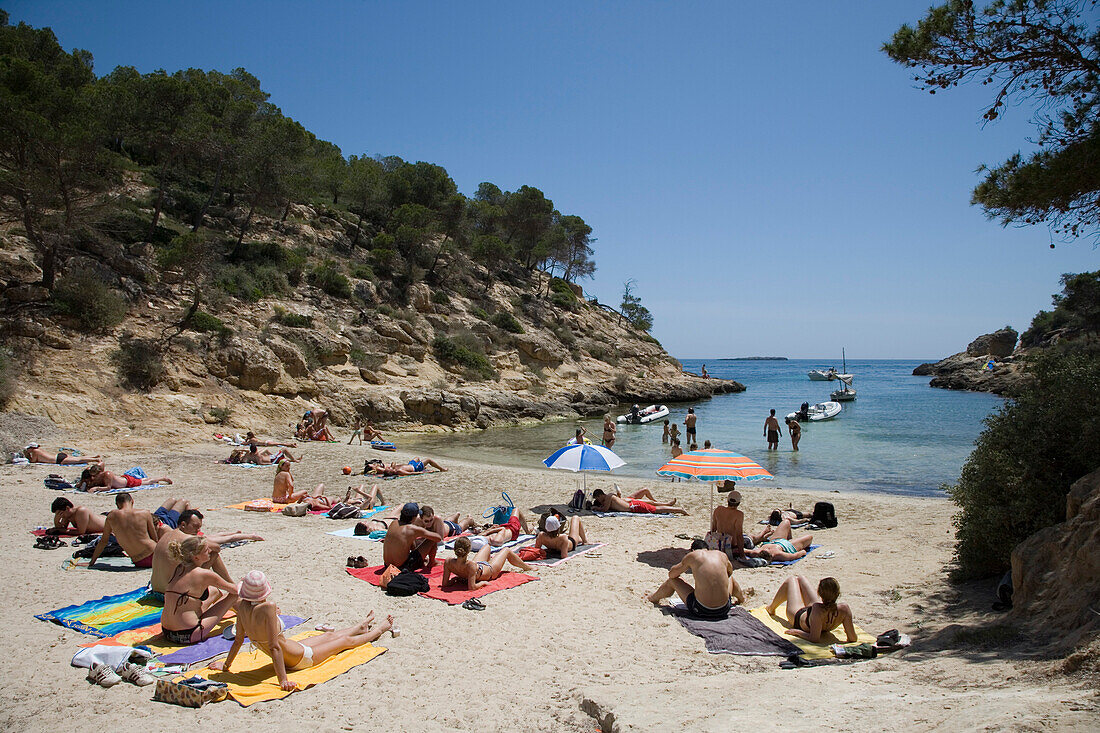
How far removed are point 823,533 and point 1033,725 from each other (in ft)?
24.3

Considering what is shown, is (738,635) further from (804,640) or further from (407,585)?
(407,585)

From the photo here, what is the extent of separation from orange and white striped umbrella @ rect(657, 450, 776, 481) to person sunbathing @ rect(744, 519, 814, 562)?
88cm

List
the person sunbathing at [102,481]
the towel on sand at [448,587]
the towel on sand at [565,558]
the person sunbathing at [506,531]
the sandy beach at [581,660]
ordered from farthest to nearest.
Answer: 1. the person sunbathing at [102,481]
2. the person sunbathing at [506,531]
3. the towel on sand at [565,558]
4. the towel on sand at [448,587]
5. the sandy beach at [581,660]

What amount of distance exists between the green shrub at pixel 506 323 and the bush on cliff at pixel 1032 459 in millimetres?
32588

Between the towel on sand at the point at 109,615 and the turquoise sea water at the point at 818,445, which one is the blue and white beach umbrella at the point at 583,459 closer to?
the towel on sand at the point at 109,615

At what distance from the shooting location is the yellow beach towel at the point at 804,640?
16.8 ft

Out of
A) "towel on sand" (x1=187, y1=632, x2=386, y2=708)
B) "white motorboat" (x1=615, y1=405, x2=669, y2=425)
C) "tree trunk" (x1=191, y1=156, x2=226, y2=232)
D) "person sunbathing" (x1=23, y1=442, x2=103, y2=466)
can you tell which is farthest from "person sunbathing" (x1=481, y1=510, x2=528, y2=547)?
"tree trunk" (x1=191, y1=156, x2=226, y2=232)

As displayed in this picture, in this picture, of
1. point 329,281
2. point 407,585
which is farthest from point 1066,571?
point 329,281

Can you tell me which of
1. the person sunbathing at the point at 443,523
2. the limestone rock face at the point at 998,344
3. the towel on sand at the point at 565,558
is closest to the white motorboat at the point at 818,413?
the towel on sand at the point at 565,558

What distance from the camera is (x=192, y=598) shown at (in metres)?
5.10

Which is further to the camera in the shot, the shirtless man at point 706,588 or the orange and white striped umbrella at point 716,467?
the orange and white striped umbrella at point 716,467

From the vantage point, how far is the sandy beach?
3.68 meters

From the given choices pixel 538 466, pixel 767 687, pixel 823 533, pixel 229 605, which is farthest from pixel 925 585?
pixel 538 466

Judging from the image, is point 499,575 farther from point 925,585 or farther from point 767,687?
point 925,585
